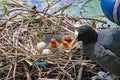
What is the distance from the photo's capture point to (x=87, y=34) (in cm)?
303

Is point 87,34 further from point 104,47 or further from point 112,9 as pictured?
point 112,9

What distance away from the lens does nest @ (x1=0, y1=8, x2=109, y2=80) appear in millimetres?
2977

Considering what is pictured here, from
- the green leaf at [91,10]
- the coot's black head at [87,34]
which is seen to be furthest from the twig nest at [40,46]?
the green leaf at [91,10]

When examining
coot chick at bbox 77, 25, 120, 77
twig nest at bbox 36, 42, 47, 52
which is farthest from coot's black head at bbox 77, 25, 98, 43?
twig nest at bbox 36, 42, 47, 52

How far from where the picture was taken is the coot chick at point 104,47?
9.47 feet

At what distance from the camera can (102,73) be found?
9.99ft

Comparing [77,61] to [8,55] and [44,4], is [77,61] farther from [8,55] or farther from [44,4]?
[44,4]

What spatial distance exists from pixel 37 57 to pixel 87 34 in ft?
1.21

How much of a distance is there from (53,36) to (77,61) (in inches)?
18.3

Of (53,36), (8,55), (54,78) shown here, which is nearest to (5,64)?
(8,55)

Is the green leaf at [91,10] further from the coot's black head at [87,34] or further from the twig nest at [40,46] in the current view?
the coot's black head at [87,34]

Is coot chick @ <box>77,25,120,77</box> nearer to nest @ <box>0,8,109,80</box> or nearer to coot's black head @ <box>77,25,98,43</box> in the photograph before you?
coot's black head @ <box>77,25,98,43</box>

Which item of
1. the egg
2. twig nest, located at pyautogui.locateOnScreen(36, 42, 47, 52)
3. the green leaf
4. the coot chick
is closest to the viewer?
the egg

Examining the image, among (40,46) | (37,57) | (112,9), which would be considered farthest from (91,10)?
(112,9)
